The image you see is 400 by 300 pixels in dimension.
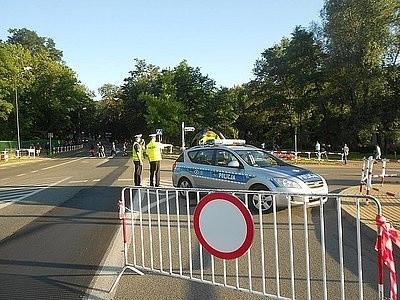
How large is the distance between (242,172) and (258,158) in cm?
74

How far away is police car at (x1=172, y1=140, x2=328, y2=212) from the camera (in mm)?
10438

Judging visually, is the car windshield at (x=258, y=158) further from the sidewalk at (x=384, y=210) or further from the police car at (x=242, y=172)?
the sidewalk at (x=384, y=210)

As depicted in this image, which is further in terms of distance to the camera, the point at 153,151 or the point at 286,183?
the point at 153,151

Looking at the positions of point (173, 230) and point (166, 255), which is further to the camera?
point (173, 230)

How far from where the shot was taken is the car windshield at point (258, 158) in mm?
11430

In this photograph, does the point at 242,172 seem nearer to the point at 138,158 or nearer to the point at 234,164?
the point at 234,164

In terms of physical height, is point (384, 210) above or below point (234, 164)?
below

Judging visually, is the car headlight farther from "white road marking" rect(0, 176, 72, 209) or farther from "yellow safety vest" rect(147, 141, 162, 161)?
"white road marking" rect(0, 176, 72, 209)

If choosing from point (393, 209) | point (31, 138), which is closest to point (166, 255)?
point (393, 209)

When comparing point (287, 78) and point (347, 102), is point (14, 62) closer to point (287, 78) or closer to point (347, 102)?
point (287, 78)

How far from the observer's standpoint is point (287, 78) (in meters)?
60.6

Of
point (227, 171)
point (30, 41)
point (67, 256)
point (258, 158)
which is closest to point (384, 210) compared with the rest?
point (258, 158)

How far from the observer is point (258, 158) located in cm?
1175

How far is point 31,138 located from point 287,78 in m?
42.1
